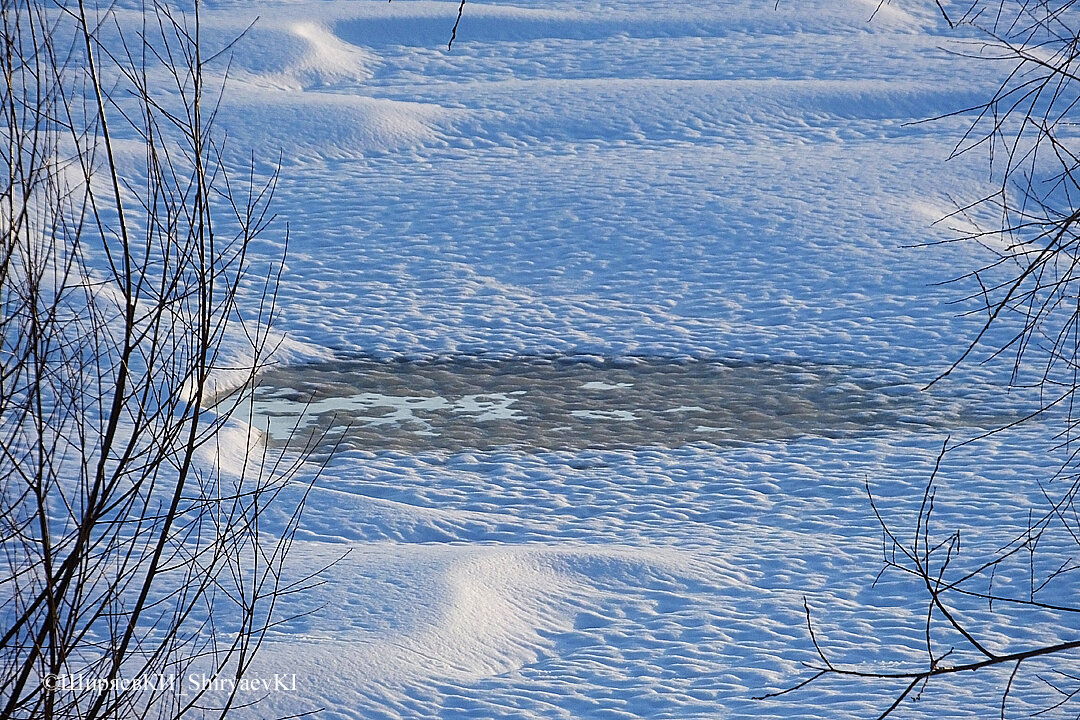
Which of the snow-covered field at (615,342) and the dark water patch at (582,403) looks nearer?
the snow-covered field at (615,342)

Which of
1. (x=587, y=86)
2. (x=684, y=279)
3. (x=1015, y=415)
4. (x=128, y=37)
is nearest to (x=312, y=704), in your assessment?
(x=1015, y=415)

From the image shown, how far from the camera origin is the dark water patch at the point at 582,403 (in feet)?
27.3

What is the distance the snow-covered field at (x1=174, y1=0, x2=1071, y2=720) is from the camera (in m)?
5.48

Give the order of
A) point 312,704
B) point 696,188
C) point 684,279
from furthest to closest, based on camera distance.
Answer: point 696,188
point 684,279
point 312,704

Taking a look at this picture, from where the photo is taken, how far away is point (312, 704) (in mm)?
4648

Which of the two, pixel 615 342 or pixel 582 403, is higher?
pixel 615 342

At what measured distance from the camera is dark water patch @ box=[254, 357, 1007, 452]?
832 cm

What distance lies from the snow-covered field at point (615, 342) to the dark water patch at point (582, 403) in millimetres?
34

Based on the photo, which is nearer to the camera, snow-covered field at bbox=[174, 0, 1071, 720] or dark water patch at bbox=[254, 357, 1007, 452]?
snow-covered field at bbox=[174, 0, 1071, 720]

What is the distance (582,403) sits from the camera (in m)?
8.99

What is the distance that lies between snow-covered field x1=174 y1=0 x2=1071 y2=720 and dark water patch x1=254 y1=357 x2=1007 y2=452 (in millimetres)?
34

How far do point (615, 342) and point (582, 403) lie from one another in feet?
4.62

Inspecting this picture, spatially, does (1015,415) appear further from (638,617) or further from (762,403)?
(638,617)

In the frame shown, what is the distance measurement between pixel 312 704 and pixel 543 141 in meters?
11.0
